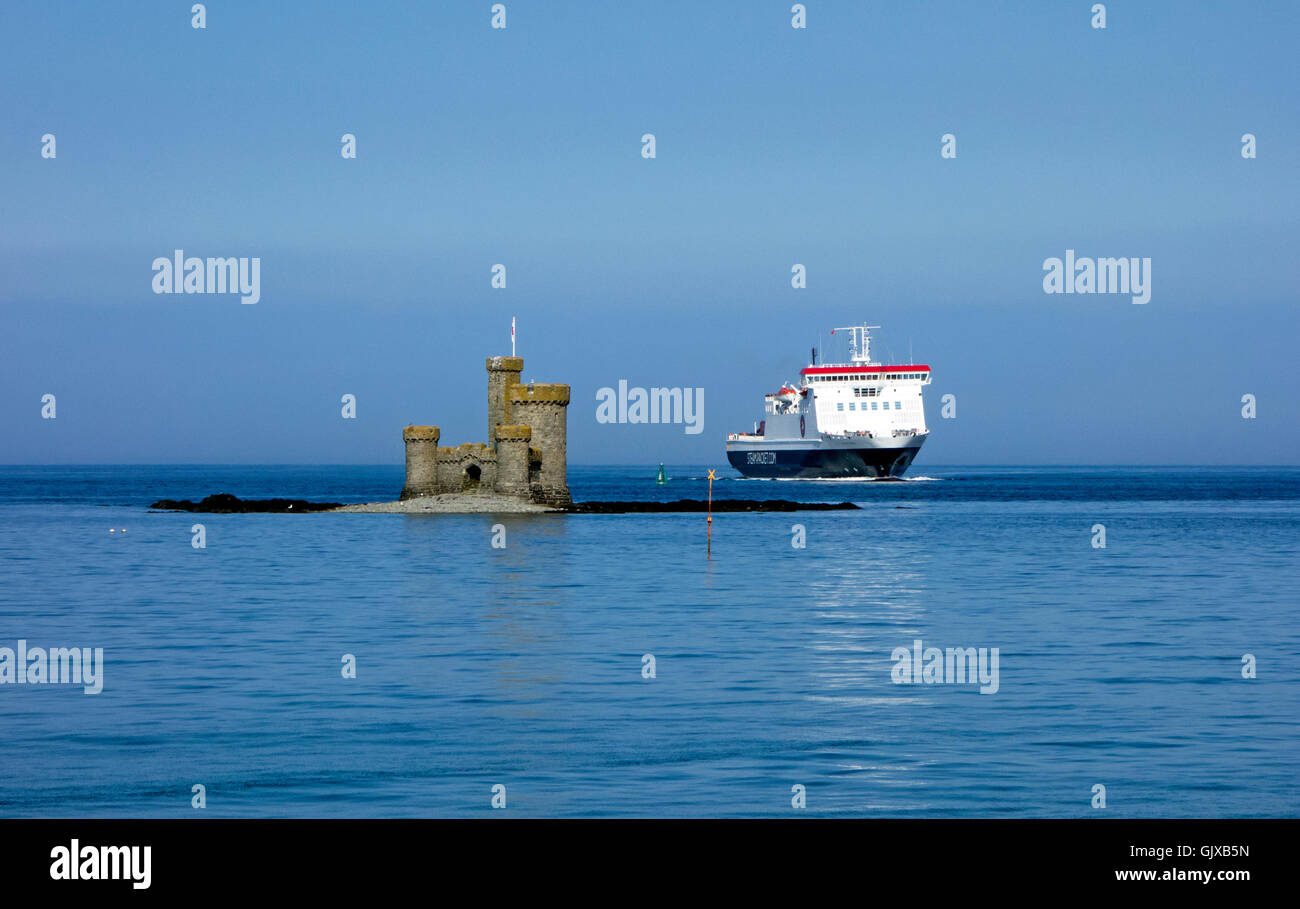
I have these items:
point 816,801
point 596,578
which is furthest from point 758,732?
point 596,578

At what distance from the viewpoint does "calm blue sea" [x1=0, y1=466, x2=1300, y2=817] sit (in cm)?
1553

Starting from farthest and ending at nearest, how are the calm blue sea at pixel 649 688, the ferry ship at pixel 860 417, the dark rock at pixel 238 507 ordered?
the ferry ship at pixel 860 417
the dark rock at pixel 238 507
the calm blue sea at pixel 649 688

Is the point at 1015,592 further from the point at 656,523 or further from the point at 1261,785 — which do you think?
the point at 656,523

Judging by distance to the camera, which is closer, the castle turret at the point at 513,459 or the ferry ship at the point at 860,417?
the castle turret at the point at 513,459

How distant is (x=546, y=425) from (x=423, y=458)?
30.8ft

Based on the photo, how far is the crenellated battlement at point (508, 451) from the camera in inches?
3191

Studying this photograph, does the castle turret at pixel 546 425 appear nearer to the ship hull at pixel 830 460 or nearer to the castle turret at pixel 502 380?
the castle turret at pixel 502 380

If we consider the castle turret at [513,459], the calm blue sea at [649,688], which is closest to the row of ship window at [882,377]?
the castle turret at [513,459]

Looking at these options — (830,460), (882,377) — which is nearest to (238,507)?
(830,460)

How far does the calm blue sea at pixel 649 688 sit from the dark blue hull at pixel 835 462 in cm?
9306

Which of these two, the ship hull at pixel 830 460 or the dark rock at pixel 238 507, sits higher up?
the ship hull at pixel 830 460

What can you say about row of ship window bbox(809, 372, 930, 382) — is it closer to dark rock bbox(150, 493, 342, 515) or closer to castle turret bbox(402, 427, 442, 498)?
dark rock bbox(150, 493, 342, 515)
